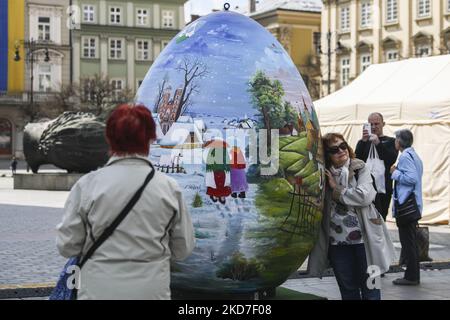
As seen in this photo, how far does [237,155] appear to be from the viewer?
5.17 m

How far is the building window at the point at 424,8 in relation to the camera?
48.4 m

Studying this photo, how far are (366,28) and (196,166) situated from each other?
50846 millimetres

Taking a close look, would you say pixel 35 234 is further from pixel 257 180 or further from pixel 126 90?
pixel 126 90

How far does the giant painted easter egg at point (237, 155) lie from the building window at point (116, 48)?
58.8 m

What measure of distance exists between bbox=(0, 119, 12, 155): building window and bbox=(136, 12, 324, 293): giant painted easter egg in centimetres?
5427

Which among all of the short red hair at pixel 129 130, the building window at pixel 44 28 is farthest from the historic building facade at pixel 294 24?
the short red hair at pixel 129 130

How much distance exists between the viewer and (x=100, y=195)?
10.9 ft

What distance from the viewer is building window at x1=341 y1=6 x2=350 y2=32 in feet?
183

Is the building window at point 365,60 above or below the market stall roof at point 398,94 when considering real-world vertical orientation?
above

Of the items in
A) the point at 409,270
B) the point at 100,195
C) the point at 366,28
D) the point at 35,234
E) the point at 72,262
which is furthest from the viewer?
the point at 366,28

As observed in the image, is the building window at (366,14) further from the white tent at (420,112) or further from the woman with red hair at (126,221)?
the woman with red hair at (126,221)

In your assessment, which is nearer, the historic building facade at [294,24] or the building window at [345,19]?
the building window at [345,19]

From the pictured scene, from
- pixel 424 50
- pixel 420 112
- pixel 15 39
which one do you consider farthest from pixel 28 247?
pixel 15 39
